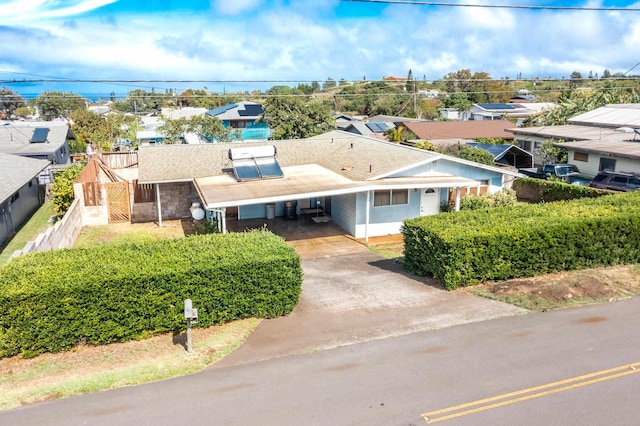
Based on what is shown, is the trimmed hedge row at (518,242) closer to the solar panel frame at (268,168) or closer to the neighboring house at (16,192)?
the solar panel frame at (268,168)

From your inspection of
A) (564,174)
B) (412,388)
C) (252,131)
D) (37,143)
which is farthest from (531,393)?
(252,131)

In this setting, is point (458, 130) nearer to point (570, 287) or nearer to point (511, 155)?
point (511, 155)

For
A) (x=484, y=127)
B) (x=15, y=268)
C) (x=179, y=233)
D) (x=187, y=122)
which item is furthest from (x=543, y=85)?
(x=15, y=268)

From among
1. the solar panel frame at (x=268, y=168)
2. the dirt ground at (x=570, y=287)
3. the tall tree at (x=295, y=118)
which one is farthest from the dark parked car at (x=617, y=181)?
the tall tree at (x=295, y=118)

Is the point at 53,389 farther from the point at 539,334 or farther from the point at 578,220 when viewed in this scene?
the point at 578,220

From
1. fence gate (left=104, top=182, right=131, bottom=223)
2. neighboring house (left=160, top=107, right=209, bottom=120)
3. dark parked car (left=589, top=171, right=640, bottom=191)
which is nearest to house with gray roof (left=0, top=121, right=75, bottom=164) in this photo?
fence gate (left=104, top=182, right=131, bottom=223)

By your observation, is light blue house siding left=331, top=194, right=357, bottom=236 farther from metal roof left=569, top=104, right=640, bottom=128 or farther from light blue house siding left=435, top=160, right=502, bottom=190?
metal roof left=569, top=104, right=640, bottom=128
